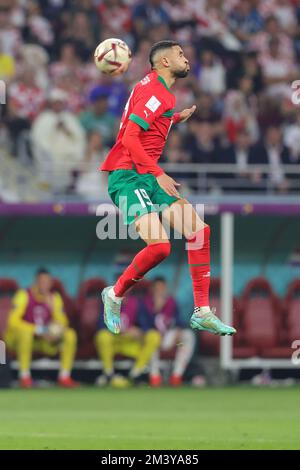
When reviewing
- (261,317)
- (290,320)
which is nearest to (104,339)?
(261,317)

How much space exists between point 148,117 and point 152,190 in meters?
0.64

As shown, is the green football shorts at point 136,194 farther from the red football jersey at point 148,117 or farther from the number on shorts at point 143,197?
the red football jersey at point 148,117

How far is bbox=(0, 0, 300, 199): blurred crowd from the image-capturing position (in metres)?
19.7

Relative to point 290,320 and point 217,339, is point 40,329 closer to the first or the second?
point 217,339

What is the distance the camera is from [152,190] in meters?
11.2

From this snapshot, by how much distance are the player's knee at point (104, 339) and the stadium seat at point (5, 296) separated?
1422mm

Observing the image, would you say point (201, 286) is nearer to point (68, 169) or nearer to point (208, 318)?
point (208, 318)

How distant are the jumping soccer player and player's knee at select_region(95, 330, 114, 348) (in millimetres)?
8105

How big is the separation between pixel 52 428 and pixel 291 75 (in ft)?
37.1

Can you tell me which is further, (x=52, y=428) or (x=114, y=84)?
(x=114, y=84)

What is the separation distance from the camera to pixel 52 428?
12.9 metres

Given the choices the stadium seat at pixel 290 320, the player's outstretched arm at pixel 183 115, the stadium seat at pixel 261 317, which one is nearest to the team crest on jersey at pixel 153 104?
the player's outstretched arm at pixel 183 115

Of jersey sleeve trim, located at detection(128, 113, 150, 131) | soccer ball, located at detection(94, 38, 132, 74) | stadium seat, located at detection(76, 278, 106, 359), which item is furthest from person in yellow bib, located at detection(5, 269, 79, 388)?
jersey sleeve trim, located at detection(128, 113, 150, 131)
